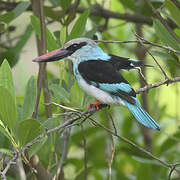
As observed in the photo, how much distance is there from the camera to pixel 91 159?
11.0 feet

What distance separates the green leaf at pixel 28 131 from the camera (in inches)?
70.2

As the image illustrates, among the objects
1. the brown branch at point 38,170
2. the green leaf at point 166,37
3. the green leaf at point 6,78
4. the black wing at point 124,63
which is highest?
the green leaf at point 166,37

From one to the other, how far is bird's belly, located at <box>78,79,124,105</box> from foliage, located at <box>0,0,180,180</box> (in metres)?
0.04

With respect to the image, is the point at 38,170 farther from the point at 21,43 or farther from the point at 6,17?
the point at 21,43

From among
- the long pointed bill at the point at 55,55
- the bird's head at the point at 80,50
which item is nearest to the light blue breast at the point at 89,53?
the bird's head at the point at 80,50

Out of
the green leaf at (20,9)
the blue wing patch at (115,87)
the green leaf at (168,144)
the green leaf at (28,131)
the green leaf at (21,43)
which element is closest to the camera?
the green leaf at (28,131)

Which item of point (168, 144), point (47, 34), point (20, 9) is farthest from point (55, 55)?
point (168, 144)

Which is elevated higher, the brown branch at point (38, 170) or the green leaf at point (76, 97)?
the green leaf at point (76, 97)

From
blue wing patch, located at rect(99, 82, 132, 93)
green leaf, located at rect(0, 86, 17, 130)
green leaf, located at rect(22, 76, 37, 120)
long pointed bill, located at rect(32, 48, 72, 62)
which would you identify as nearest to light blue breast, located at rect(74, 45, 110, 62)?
long pointed bill, located at rect(32, 48, 72, 62)

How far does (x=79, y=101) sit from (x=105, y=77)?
0.22 m

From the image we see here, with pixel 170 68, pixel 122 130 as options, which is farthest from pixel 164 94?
pixel 170 68

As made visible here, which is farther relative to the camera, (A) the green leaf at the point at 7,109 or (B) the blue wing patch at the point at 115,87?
(B) the blue wing patch at the point at 115,87

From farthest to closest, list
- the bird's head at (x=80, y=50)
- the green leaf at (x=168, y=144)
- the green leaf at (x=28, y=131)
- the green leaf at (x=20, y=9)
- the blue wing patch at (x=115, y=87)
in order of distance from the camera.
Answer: the green leaf at (x=168, y=144) < the green leaf at (x=20, y=9) < the bird's head at (x=80, y=50) < the blue wing patch at (x=115, y=87) < the green leaf at (x=28, y=131)

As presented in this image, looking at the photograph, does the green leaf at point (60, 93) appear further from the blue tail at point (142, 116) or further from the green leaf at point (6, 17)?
the green leaf at point (6, 17)
